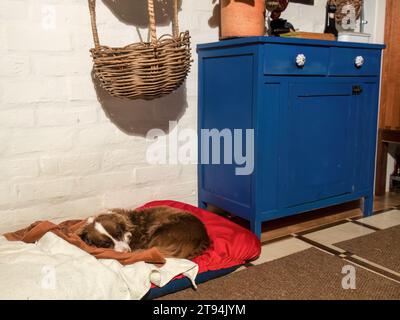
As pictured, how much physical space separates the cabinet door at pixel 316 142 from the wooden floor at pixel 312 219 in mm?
200

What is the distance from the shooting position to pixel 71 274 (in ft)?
4.84

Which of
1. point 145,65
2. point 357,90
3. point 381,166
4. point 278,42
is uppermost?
point 278,42

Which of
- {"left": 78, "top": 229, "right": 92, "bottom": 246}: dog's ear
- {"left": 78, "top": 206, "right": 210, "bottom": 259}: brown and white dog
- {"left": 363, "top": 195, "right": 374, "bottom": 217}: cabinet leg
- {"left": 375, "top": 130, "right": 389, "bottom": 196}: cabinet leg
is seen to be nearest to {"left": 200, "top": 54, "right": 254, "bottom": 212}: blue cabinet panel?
{"left": 78, "top": 206, "right": 210, "bottom": 259}: brown and white dog

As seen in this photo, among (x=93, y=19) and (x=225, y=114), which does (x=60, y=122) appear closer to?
(x=93, y=19)

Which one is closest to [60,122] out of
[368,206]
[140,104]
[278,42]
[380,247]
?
[140,104]

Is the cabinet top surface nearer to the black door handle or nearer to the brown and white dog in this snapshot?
the black door handle

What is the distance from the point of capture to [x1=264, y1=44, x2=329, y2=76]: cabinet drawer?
1917 mm

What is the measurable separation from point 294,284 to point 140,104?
1.15 m

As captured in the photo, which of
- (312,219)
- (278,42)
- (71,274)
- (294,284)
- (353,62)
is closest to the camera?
(71,274)

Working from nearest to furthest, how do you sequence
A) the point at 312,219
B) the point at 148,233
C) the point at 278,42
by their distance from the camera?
the point at 148,233 → the point at 278,42 → the point at 312,219

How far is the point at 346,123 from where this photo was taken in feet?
7.54

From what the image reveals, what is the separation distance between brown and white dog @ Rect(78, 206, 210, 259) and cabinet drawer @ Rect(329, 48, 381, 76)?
1.05 m
